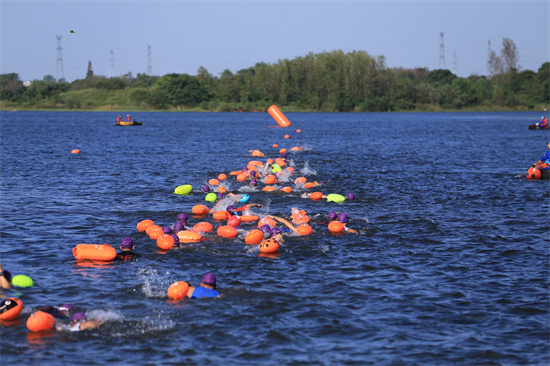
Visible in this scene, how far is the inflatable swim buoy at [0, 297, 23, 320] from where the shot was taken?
37.4 ft

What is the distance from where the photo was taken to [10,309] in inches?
451

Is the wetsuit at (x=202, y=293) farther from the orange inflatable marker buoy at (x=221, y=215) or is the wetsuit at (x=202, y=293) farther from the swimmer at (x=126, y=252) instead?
the orange inflatable marker buoy at (x=221, y=215)

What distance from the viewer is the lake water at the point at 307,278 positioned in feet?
34.2

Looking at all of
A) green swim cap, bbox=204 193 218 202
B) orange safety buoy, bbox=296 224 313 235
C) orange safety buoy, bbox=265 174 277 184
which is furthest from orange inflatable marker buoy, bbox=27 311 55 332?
orange safety buoy, bbox=265 174 277 184

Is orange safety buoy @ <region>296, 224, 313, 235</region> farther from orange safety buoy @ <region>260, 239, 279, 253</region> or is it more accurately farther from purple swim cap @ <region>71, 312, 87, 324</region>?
purple swim cap @ <region>71, 312, 87, 324</region>

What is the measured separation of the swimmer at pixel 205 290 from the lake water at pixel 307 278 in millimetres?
201

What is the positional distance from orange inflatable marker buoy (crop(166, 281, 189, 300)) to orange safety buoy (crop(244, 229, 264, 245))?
15.2ft

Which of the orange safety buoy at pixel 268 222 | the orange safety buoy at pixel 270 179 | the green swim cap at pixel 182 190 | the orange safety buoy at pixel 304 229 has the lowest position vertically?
the orange safety buoy at pixel 304 229

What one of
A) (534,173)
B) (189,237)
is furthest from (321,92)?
(189,237)

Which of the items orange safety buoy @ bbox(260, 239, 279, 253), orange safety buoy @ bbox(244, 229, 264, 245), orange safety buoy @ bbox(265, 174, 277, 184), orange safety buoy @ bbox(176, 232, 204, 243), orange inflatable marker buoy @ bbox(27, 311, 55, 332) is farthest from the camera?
orange safety buoy @ bbox(265, 174, 277, 184)

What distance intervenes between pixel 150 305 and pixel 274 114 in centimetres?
4682

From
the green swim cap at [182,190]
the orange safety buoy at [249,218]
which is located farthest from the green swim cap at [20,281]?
the green swim cap at [182,190]

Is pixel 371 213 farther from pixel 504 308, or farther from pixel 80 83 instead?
pixel 80 83

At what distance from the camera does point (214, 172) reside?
1352 inches
